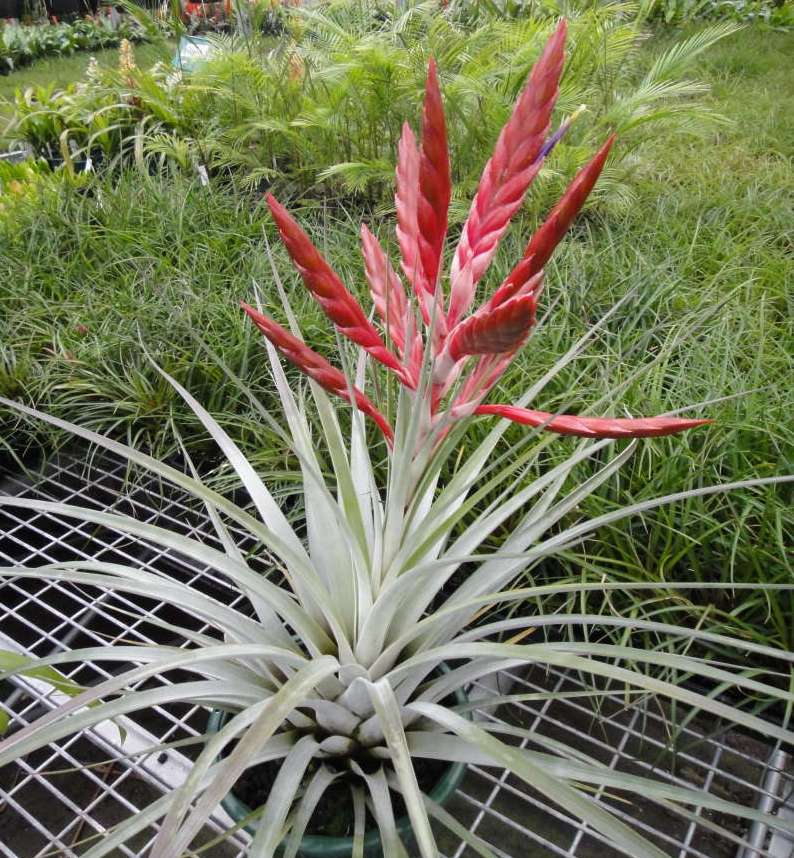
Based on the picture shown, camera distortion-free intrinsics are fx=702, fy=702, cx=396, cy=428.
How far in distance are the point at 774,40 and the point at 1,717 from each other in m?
6.87

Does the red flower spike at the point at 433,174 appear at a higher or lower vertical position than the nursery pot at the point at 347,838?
higher

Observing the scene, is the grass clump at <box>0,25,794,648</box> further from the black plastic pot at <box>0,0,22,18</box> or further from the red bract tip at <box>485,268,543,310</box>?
the black plastic pot at <box>0,0,22,18</box>

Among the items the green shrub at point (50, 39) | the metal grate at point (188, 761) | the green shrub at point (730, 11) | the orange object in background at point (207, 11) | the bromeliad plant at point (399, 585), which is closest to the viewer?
the bromeliad plant at point (399, 585)

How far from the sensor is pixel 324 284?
562 mm

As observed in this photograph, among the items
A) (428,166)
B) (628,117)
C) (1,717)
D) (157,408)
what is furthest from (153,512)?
(628,117)

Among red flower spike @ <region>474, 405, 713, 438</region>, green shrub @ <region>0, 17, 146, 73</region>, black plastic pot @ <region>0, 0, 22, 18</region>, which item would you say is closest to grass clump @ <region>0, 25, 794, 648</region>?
red flower spike @ <region>474, 405, 713, 438</region>

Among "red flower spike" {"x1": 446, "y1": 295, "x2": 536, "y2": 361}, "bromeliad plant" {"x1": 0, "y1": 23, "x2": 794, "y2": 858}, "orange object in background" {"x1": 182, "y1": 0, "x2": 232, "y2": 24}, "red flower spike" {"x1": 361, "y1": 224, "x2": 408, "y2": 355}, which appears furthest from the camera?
"orange object in background" {"x1": 182, "y1": 0, "x2": 232, "y2": 24}

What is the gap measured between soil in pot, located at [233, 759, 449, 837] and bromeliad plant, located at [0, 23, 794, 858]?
1cm

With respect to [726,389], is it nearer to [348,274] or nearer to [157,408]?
[348,274]

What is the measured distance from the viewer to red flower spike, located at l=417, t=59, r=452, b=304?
1.74ft

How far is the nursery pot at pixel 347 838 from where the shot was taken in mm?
777

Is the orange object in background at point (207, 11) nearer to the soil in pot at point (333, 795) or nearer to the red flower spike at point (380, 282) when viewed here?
the red flower spike at point (380, 282)

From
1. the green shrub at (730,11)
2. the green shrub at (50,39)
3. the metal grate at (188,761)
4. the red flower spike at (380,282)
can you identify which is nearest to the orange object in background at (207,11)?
the green shrub at (50,39)

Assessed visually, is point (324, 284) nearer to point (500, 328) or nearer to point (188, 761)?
point (500, 328)
